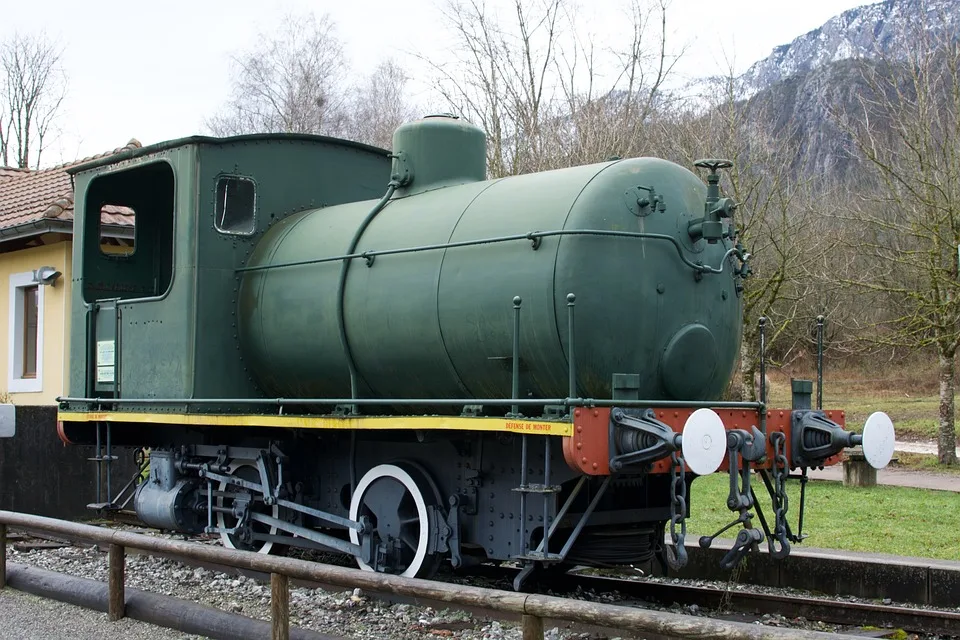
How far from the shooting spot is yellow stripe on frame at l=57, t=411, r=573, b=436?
228 inches

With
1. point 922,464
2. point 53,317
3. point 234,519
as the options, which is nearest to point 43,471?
point 53,317

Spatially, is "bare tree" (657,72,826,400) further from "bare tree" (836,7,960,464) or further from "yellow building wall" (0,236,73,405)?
"yellow building wall" (0,236,73,405)

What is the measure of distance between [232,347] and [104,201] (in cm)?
251

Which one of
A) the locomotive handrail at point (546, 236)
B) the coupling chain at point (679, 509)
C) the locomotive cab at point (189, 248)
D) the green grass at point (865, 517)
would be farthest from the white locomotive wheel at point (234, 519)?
the green grass at point (865, 517)

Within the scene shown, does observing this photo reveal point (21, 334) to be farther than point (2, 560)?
Yes

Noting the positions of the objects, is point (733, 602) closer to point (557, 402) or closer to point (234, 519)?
point (557, 402)

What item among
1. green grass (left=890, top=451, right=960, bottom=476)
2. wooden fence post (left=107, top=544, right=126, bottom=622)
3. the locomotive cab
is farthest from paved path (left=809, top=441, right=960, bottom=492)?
wooden fence post (left=107, top=544, right=126, bottom=622)

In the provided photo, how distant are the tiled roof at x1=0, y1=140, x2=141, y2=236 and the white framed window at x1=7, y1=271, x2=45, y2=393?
1.12 m

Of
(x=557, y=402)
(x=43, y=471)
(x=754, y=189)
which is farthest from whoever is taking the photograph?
(x=754, y=189)

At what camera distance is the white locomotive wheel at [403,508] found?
22.6 ft

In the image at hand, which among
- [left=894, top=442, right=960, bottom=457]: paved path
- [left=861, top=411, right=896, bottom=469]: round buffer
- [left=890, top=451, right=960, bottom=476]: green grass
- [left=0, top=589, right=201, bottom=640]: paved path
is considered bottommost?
[left=894, top=442, right=960, bottom=457]: paved path

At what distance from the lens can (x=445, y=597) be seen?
5.11m

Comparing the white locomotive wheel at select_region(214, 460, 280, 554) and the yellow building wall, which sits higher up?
the yellow building wall

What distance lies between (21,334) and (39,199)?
2.21m
